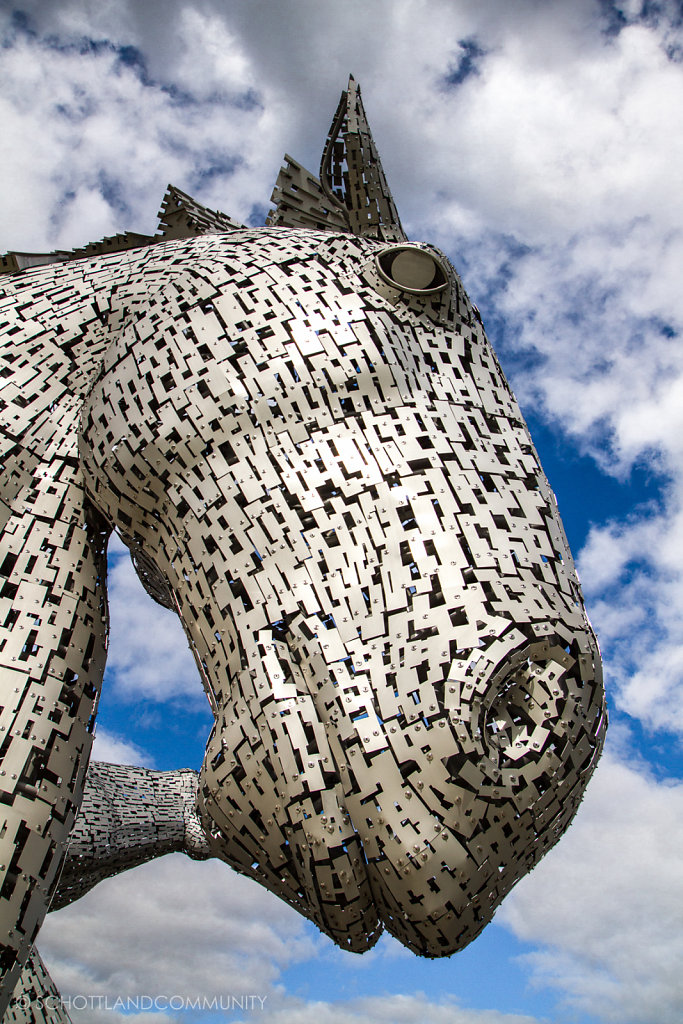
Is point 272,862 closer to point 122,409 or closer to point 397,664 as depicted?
point 397,664

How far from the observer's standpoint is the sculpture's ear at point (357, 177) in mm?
4547

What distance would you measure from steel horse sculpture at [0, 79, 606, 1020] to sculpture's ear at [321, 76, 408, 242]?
0.74 m

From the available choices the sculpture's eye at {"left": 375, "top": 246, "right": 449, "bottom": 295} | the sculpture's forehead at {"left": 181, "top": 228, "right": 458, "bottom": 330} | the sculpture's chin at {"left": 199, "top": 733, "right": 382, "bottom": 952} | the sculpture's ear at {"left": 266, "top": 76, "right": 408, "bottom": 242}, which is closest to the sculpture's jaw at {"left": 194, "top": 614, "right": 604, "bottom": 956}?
the sculpture's chin at {"left": 199, "top": 733, "right": 382, "bottom": 952}

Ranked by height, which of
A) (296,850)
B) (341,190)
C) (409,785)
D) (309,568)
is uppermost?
(341,190)

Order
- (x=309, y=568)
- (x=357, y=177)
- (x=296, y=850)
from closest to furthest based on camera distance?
(x=296, y=850), (x=309, y=568), (x=357, y=177)

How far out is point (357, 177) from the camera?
4.60 m

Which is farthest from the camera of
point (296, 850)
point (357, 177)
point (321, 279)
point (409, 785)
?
point (357, 177)

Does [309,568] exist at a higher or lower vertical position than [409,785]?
higher

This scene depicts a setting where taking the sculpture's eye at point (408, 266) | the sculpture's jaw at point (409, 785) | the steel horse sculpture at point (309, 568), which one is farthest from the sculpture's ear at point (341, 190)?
the sculpture's jaw at point (409, 785)

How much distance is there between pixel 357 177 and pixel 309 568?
2688 millimetres

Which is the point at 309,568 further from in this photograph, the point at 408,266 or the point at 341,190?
the point at 341,190

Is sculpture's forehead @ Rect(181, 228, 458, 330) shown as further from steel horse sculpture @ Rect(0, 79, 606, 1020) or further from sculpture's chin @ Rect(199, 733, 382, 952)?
sculpture's chin @ Rect(199, 733, 382, 952)

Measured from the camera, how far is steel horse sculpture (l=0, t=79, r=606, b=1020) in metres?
2.37

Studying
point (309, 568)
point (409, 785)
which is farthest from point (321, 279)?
point (409, 785)
